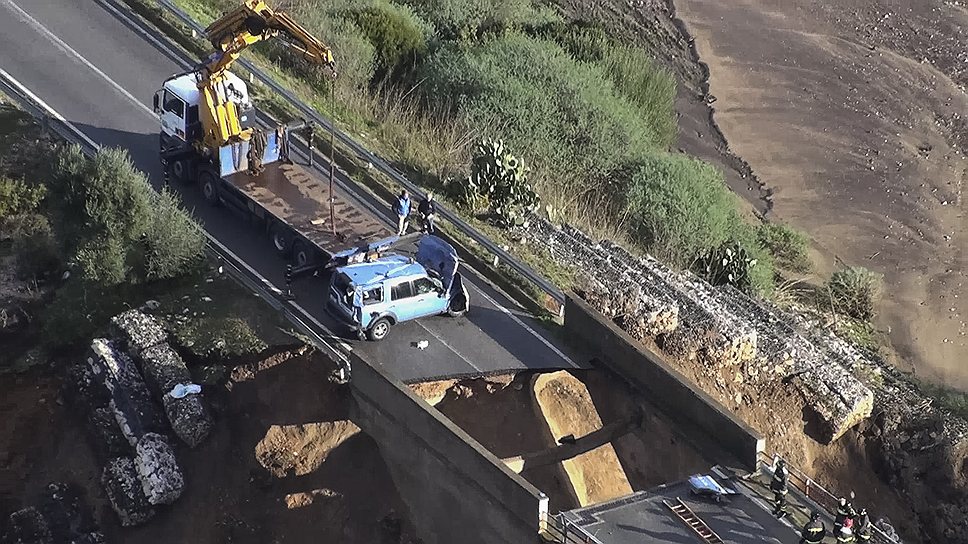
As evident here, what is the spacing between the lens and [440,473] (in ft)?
69.2

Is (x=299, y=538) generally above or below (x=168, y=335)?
below

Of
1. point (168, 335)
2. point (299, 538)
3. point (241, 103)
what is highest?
point (241, 103)

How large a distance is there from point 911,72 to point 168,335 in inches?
1508

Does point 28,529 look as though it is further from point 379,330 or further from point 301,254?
point 301,254

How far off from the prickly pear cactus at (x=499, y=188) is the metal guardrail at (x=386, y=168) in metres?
1.41

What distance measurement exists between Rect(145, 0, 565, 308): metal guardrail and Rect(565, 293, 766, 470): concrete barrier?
94cm

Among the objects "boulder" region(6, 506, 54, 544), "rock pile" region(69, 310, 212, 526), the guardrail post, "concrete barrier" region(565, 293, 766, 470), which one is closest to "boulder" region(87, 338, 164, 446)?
"rock pile" region(69, 310, 212, 526)

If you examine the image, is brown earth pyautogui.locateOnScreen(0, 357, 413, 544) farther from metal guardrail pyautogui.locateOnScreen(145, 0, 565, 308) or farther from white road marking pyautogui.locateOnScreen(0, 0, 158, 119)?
white road marking pyautogui.locateOnScreen(0, 0, 158, 119)

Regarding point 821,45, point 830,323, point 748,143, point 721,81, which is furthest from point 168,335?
point 821,45

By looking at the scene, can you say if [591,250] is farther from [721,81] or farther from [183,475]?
[721,81]

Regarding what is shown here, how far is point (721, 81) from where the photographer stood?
5012cm

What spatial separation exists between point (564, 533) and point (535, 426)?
197 inches

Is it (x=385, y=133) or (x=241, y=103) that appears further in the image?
(x=385, y=133)

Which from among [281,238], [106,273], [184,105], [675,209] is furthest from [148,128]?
[675,209]
